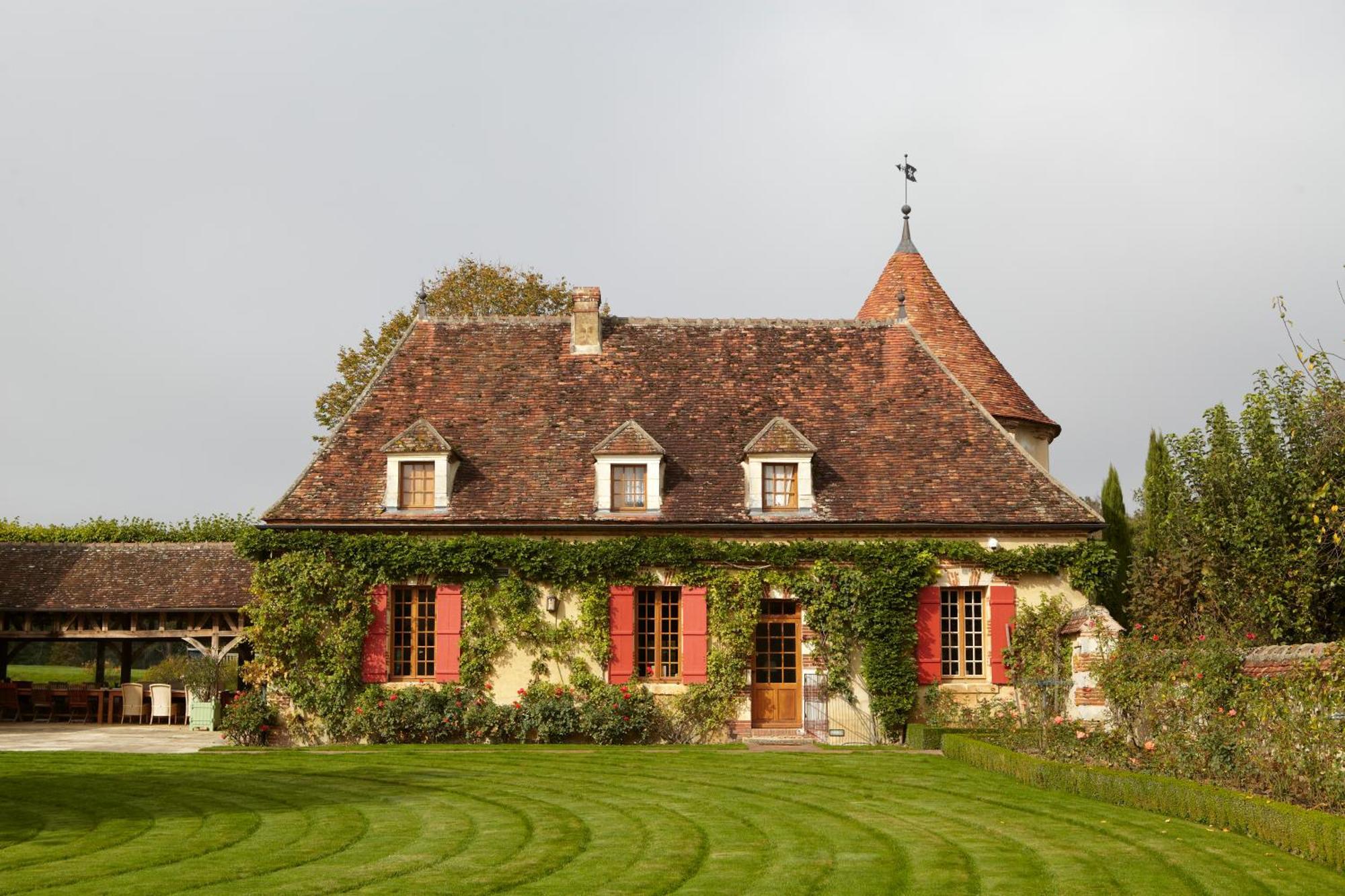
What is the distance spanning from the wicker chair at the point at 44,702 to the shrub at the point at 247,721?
8.26m

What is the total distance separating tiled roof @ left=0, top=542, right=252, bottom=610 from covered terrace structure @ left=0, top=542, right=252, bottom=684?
2 cm

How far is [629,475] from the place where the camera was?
74.7ft

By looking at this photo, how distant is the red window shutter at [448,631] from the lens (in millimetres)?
21812

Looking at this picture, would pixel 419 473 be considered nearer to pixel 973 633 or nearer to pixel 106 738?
pixel 106 738

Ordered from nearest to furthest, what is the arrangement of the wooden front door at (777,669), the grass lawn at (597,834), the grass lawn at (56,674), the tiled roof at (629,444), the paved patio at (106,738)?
the grass lawn at (597,834), the paved patio at (106,738), the wooden front door at (777,669), the tiled roof at (629,444), the grass lawn at (56,674)

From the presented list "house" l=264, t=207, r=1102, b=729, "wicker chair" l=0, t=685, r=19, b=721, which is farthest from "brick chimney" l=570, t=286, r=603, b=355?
"wicker chair" l=0, t=685, r=19, b=721

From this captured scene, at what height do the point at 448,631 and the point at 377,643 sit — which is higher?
the point at 448,631

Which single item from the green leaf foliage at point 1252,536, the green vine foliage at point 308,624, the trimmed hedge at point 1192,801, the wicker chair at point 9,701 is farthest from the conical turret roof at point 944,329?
the wicker chair at point 9,701

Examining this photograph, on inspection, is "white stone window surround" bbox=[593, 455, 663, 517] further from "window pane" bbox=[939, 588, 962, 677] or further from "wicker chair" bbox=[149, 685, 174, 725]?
"wicker chair" bbox=[149, 685, 174, 725]

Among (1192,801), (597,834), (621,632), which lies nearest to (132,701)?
(621,632)

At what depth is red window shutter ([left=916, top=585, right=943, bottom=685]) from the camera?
22.0 m

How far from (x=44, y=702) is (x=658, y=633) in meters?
14.2

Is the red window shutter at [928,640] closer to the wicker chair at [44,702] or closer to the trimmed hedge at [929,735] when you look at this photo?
the trimmed hedge at [929,735]

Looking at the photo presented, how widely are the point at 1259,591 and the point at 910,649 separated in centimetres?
802
